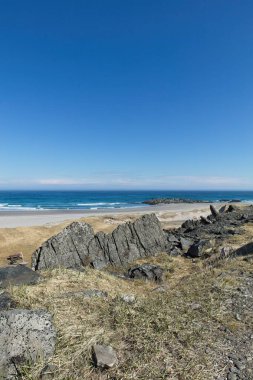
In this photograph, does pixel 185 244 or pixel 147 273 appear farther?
pixel 185 244

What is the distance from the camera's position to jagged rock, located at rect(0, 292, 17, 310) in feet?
19.9

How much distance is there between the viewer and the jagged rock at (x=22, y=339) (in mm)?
4699

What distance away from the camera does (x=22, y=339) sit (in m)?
4.90

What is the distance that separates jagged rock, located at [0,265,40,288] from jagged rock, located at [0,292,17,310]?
154cm

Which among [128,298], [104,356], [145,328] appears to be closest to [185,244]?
[128,298]

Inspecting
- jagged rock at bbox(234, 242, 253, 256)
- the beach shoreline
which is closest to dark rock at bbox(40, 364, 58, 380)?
jagged rock at bbox(234, 242, 253, 256)

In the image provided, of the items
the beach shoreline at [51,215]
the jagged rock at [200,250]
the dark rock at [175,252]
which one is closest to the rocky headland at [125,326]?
the jagged rock at [200,250]

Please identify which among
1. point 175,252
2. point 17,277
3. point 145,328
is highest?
point 17,277

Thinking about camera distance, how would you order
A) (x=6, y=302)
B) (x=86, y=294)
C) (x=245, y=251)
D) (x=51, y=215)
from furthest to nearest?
(x=51, y=215)
(x=245, y=251)
(x=86, y=294)
(x=6, y=302)

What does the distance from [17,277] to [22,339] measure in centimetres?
388

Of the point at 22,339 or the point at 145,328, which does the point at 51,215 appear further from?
the point at 22,339

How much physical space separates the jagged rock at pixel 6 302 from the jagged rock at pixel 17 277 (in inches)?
60.6

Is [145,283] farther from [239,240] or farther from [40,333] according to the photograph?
[239,240]

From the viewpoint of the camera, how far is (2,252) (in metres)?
21.1
